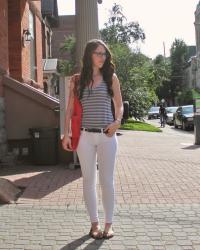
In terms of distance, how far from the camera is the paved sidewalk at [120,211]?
5316 millimetres

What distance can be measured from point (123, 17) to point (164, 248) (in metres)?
37.0

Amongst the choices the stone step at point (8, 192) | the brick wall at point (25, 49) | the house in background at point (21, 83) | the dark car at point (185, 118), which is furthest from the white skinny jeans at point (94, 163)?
the dark car at point (185, 118)

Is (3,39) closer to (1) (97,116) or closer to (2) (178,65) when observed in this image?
(1) (97,116)

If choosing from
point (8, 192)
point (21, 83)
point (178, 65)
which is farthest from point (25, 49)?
point (178, 65)

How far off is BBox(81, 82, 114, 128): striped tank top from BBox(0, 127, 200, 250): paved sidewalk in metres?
1.22

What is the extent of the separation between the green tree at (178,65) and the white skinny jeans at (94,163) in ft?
304

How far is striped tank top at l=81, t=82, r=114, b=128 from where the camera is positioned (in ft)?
17.3

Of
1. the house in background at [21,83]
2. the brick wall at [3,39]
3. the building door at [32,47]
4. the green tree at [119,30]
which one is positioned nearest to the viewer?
the house in background at [21,83]

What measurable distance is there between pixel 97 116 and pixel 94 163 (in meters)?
0.50

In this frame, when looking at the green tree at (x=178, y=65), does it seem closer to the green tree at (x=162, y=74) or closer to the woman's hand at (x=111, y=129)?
the green tree at (x=162, y=74)

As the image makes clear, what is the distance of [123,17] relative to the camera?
1603 inches

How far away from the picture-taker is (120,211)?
6676 mm

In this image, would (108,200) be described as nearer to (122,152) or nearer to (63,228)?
(63,228)

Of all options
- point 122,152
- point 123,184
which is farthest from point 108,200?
point 122,152
